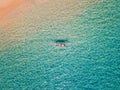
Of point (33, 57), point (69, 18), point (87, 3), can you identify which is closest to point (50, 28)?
point (69, 18)

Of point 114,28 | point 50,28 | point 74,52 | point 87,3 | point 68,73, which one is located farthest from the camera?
point 87,3

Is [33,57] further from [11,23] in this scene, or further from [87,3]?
[87,3]

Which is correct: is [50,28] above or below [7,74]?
above

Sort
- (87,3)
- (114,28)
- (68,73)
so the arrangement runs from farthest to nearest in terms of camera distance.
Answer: (87,3) → (114,28) → (68,73)

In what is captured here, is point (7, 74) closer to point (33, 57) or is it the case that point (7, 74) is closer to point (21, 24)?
point (33, 57)

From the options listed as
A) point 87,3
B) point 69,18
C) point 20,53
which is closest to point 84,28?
point 69,18

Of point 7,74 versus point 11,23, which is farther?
point 11,23

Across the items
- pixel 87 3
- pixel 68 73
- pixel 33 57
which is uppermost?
pixel 87 3
